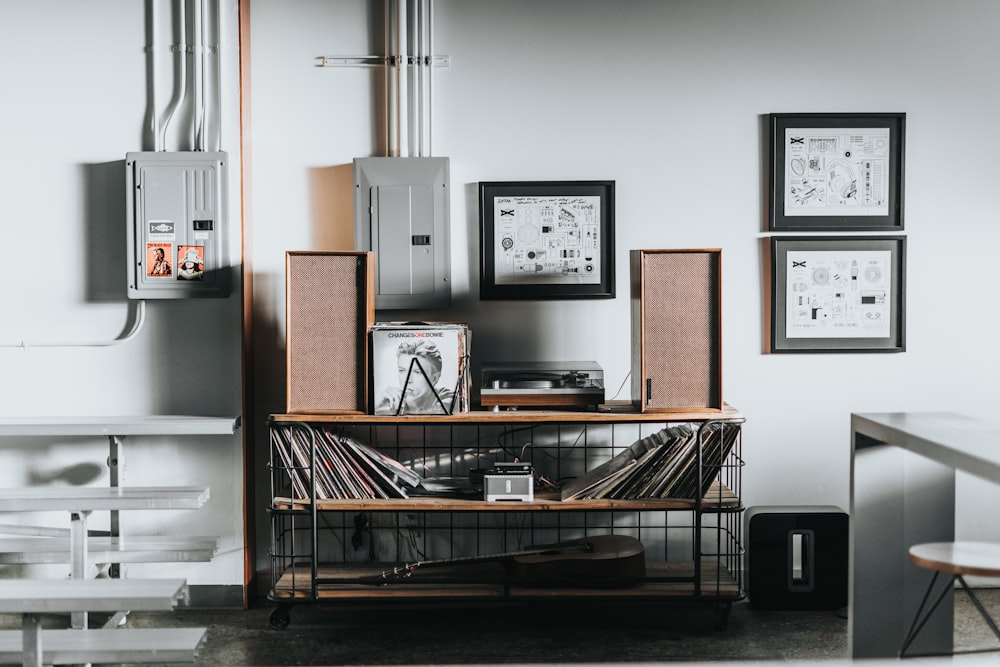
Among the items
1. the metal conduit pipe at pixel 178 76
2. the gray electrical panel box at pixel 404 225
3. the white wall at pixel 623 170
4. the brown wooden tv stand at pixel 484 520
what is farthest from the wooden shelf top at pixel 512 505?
the metal conduit pipe at pixel 178 76

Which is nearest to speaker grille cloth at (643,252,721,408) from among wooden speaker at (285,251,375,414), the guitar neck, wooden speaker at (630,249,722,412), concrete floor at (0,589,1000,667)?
wooden speaker at (630,249,722,412)

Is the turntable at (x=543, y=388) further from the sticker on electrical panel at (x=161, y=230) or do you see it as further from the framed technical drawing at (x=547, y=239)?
the sticker on electrical panel at (x=161, y=230)

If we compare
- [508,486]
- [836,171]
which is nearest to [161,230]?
[508,486]

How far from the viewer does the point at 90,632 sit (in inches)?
93.3

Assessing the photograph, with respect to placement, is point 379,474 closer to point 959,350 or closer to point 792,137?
point 792,137

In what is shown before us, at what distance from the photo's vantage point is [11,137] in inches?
124

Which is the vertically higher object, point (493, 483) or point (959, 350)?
point (959, 350)

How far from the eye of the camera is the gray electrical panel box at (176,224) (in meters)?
3.05

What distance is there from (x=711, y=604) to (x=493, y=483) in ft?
3.12

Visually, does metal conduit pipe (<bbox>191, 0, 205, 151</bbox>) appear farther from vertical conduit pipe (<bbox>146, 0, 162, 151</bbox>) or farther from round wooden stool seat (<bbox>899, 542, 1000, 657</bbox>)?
round wooden stool seat (<bbox>899, 542, 1000, 657</bbox>)

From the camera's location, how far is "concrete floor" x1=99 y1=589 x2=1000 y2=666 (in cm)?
274

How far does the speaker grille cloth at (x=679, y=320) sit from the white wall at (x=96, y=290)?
1.46 m

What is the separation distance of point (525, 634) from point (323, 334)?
3.94 ft

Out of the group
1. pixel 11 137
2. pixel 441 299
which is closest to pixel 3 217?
pixel 11 137
